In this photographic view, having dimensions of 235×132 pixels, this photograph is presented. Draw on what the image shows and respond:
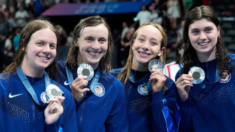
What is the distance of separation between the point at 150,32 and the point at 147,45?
0.12 m

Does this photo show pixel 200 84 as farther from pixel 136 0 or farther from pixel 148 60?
pixel 136 0

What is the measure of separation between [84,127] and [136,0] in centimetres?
1096

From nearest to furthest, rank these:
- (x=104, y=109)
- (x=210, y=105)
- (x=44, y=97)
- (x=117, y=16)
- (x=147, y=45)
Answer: (x=44, y=97), (x=104, y=109), (x=210, y=105), (x=147, y=45), (x=117, y=16)

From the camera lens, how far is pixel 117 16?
13211 millimetres

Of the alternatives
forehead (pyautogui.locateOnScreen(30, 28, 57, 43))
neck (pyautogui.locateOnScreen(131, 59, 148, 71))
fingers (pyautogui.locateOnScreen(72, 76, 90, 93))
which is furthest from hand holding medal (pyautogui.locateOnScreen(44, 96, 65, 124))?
neck (pyautogui.locateOnScreen(131, 59, 148, 71))

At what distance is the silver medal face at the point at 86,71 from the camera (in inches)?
88.7

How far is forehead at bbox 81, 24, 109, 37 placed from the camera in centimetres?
238

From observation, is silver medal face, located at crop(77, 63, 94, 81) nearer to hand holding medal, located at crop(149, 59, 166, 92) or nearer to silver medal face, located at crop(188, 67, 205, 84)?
hand holding medal, located at crop(149, 59, 166, 92)

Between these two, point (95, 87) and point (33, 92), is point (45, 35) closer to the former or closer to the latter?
point (33, 92)

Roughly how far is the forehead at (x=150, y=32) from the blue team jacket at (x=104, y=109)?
0.50 meters

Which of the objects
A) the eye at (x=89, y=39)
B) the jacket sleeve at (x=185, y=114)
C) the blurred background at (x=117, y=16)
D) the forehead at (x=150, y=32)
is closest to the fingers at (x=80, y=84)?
the eye at (x=89, y=39)

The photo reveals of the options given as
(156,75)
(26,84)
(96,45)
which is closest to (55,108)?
(26,84)

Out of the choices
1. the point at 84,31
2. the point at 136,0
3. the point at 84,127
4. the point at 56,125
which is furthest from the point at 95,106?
the point at 136,0

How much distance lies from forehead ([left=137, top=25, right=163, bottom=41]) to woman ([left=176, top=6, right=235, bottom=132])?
271mm
